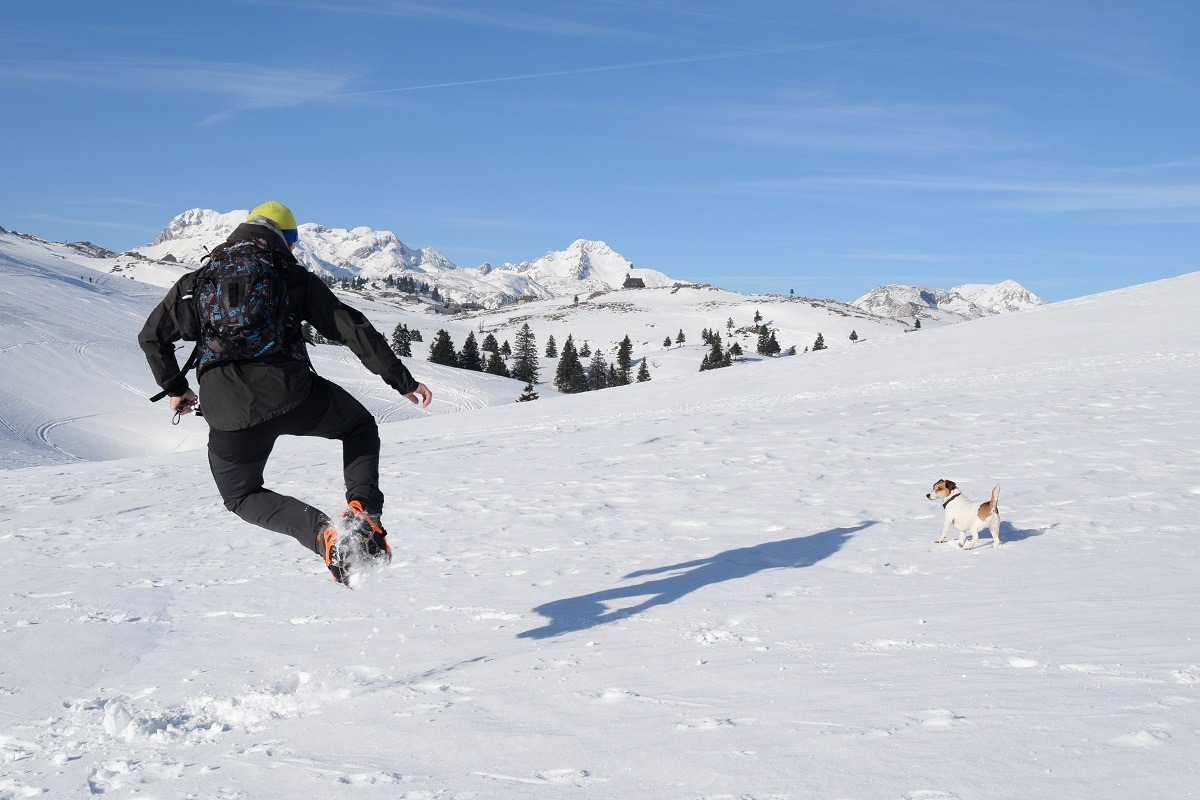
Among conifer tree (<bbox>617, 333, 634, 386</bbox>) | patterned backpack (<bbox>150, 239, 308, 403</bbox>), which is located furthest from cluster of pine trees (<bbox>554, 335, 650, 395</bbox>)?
patterned backpack (<bbox>150, 239, 308, 403</bbox>)

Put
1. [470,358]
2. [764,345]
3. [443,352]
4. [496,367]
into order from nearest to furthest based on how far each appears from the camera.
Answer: [443,352] → [496,367] → [470,358] → [764,345]

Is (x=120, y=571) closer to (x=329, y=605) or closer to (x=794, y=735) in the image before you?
(x=329, y=605)

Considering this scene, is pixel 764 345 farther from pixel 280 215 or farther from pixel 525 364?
pixel 280 215

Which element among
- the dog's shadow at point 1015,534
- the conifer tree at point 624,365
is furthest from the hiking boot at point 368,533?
the conifer tree at point 624,365

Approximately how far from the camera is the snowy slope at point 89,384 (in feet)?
106

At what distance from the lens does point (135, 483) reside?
42.9 ft

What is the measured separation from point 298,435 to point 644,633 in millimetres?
Answer: 2276

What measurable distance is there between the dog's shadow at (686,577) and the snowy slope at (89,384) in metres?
22.0

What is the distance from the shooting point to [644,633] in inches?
200

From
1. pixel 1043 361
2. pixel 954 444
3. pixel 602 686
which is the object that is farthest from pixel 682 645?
pixel 1043 361

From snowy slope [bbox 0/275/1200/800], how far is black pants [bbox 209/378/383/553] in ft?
2.43

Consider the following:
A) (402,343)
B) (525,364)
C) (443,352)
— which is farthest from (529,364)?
(402,343)

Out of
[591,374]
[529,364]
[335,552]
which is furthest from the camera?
[591,374]

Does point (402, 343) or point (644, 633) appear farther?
point (402, 343)
